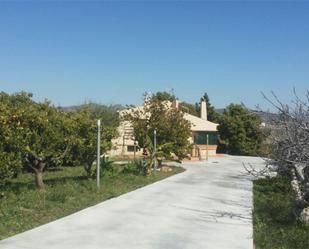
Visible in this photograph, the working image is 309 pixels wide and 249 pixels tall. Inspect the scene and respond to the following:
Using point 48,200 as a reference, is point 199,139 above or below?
above

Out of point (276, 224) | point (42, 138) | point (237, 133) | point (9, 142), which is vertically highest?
point (237, 133)

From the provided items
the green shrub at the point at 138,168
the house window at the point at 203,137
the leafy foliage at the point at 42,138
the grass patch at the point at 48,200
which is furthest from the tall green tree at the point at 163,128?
the house window at the point at 203,137

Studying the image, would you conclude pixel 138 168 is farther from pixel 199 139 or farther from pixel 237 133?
pixel 237 133

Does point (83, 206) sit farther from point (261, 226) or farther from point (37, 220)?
point (261, 226)

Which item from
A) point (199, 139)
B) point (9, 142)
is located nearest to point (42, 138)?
point (9, 142)

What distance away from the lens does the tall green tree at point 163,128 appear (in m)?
23.5

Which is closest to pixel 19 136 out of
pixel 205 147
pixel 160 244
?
pixel 160 244

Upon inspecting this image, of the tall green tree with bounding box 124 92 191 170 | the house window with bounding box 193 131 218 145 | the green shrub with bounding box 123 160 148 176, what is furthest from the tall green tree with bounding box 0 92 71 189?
the house window with bounding box 193 131 218 145

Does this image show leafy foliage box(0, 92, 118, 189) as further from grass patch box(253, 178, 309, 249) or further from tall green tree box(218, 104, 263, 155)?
tall green tree box(218, 104, 263, 155)

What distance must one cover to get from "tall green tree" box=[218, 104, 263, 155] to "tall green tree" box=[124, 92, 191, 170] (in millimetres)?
18242

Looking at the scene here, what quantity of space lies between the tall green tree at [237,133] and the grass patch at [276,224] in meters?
27.8

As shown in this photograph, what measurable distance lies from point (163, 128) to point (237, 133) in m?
20.9

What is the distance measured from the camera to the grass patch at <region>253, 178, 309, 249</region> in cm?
823

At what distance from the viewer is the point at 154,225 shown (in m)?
9.17
